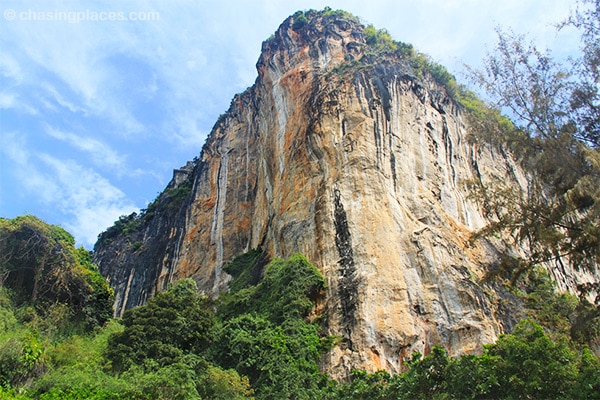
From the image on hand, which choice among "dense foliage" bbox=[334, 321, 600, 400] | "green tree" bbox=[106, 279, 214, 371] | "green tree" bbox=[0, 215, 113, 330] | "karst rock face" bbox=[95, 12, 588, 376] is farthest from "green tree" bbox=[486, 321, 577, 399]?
"green tree" bbox=[0, 215, 113, 330]

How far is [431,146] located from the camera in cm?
2622

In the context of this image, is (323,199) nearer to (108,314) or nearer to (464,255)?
(464,255)

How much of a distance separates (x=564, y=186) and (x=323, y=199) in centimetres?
1178

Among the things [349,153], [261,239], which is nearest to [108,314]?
[261,239]

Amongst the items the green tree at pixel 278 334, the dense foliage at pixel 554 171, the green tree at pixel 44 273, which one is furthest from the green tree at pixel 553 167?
the green tree at pixel 44 273

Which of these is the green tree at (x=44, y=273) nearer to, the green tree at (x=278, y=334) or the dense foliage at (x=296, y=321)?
the dense foliage at (x=296, y=321)

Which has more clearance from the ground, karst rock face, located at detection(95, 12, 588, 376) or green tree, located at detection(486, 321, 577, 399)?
karst rock face, located at detection(95, 12, 588, 376)

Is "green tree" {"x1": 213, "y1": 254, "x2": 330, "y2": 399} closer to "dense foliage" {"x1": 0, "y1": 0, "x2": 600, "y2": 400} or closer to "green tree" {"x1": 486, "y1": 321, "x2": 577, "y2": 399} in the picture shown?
"dense foliage" {"x1": 0, "y1": 0, "x2": 600, "y2": 400}

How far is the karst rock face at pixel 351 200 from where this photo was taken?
18281 millimetres

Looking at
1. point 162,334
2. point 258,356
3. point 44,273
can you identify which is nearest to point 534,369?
point 258,356

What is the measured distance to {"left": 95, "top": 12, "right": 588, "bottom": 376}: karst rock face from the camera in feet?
60.0

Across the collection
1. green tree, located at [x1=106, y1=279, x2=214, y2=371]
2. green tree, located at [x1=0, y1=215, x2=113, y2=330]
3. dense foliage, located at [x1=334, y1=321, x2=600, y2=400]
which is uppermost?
green tree, located at [x1=0, y1=215, x2=113, y2=330]

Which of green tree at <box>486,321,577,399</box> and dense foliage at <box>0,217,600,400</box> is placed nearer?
green tree at <box>486,321,577,399</box>

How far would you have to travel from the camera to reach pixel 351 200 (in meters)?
21.9
